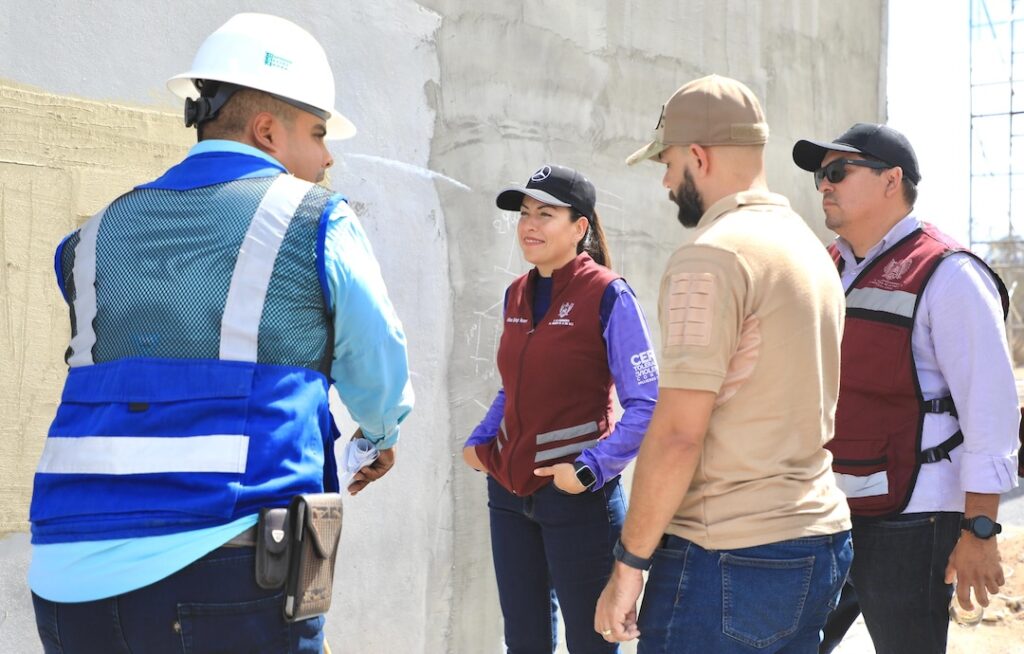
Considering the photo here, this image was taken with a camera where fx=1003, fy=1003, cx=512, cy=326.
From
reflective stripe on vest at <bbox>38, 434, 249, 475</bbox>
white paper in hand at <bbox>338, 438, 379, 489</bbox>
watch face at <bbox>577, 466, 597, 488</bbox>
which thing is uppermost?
reflective stripe on vest at <bbox>38, 434, 249, 475</bbox>

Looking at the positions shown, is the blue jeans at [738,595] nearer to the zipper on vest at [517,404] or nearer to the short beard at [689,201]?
the short beard at [689,201]

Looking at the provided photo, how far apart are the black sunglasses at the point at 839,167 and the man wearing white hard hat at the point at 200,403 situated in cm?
181

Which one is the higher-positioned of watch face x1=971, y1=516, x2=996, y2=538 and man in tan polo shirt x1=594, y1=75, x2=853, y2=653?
man in tan polo shirt x1=594, y1=75, x2=853, y2=653

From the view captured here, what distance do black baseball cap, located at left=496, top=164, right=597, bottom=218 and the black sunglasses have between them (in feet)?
2.54

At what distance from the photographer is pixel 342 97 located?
368 centimetres

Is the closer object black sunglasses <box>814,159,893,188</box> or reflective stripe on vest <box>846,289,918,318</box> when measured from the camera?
reflective stripe on vest <box>846,289,918,318</box>

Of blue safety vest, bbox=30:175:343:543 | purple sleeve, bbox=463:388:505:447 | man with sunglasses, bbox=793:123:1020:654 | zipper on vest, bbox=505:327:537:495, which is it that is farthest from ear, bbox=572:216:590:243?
blue safety vest, bbox=30:175:343:543

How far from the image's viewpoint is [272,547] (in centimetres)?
180

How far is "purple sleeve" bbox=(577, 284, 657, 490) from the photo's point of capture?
3.05 meters

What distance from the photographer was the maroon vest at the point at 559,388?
319 centimetres

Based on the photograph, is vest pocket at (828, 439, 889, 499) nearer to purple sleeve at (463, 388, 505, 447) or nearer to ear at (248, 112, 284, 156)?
purple sleeve at (463, 388, 505, 447)

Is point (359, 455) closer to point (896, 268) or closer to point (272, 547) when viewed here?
point (272, 547)

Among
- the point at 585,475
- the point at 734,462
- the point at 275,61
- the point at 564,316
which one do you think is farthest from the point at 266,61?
the point at 585,475

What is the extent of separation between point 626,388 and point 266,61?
1.53 metres
